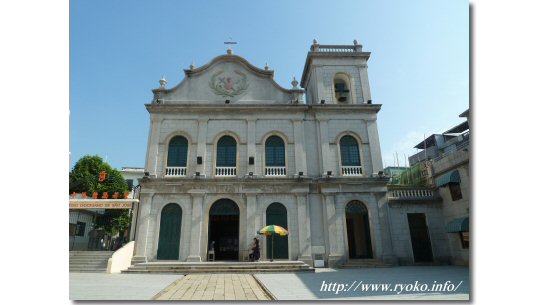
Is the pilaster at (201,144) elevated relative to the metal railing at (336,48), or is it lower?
lower

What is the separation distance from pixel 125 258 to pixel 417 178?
1540 cm

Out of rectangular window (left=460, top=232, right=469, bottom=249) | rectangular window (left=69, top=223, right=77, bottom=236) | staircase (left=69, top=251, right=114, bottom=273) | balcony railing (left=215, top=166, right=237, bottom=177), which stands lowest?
staircase (left=69, top=251, right=114, bottom=273)

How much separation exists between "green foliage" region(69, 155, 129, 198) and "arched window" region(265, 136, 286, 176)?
12.9 metres

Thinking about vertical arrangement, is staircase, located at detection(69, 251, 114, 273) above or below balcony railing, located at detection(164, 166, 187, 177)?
below

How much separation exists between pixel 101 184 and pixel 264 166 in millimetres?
14025

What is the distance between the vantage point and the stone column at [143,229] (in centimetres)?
1320

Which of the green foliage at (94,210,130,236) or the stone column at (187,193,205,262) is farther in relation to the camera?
the green foliage at (94,210,130,236)

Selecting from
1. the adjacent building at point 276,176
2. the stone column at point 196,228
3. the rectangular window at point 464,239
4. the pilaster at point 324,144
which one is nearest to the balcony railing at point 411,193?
the adjacent building at point 276,176

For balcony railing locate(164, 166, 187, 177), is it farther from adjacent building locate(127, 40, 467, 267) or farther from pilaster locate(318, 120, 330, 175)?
pilaster locate(318, 120, 330, 175)

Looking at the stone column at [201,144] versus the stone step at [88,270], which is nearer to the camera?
the stone step at [88,270]

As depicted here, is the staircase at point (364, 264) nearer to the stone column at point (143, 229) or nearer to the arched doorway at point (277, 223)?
the arched doorway at point (277, 223)

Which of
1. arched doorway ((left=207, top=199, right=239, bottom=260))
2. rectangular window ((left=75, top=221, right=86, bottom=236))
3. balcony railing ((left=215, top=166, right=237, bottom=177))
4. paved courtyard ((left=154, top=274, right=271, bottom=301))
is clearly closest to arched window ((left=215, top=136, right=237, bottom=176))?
balcony railing ((left=215, top=166, right=237, bottom=177))

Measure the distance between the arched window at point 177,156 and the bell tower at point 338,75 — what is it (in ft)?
24.4

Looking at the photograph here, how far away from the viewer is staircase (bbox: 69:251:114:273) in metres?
12.1
